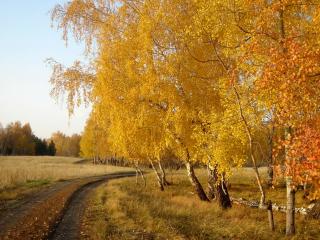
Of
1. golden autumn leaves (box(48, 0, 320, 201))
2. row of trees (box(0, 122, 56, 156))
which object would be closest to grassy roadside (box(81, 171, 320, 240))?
golden autumn leaves (box(48, 0, 320, 201))

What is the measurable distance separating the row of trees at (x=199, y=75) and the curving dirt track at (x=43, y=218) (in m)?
4.61

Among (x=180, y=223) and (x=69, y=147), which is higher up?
(x=69, y=147)

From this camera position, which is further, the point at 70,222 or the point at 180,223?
the point at 70,222

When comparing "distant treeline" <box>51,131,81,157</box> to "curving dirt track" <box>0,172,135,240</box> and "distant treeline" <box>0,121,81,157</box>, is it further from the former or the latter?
"curving dirt track" <box>0,172,135,240</box>

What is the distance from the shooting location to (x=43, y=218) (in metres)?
17.7

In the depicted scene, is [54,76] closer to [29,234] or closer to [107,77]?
[107,77]

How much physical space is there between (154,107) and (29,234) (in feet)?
29.4

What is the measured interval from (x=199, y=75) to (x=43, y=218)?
963 cm

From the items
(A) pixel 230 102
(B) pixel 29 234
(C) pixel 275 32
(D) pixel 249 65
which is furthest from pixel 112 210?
(C) pixel 275 32

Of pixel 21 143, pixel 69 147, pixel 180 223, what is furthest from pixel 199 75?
pixel 69 147

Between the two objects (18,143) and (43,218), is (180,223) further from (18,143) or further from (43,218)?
(18,143)

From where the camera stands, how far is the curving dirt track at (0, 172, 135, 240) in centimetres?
1470

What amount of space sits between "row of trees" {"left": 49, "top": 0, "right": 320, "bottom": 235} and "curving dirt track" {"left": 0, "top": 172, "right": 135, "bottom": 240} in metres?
4.61

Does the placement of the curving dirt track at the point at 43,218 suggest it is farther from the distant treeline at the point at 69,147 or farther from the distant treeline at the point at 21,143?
the distant treeline at the point at 69,147
